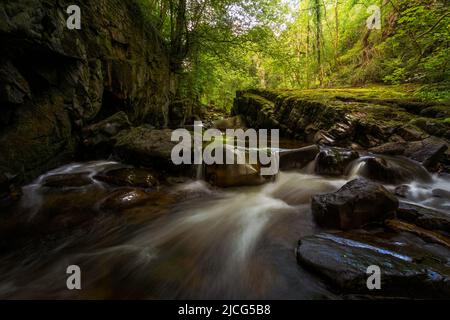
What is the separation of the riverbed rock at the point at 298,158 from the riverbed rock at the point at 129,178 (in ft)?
10.4

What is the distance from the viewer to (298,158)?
5738mm

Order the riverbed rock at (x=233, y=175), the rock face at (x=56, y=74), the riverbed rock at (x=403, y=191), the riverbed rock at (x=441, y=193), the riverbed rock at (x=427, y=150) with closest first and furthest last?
the rock face at (x=56, y=74) < the riverbed rock at (x=441, y=193) < the riverbed rock at (x=403, y=191) < the riverbed rock at (x=233, y=175) < the riverbed rock at (x=427, y=150)

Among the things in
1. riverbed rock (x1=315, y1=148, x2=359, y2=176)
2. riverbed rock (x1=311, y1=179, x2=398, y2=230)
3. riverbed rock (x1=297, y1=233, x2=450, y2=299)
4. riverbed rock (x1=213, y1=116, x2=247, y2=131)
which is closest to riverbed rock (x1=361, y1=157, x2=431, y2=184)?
riverbed rock (x1=315, y1=148, x2=359, y2=176)

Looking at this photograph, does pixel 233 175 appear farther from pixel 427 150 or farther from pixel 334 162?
pixel 427 150

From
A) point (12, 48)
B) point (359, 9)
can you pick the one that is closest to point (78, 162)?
point (12, 48)

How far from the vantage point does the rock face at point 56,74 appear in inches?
133

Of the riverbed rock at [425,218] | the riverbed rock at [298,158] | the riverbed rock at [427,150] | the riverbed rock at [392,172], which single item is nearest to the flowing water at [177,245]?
the riverbed rock at [392,172]

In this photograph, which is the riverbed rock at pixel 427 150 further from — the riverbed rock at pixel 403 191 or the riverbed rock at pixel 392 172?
the riverbed rock at pixel 403 191

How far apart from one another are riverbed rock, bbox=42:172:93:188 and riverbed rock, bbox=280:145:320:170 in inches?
171

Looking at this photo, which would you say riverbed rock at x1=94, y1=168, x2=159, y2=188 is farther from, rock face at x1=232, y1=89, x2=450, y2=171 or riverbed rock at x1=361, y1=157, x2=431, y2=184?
rock face at x1=232, y1=89, x2=450, y2=171

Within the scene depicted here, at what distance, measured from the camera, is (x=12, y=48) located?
11.2 ft

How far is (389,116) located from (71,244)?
821 centimetres

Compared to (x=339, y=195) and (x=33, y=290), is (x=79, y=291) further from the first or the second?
(x=339, y=195)

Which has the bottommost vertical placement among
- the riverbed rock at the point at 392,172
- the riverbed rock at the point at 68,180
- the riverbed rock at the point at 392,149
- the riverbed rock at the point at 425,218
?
the riverbed rock at the point at 425,218
